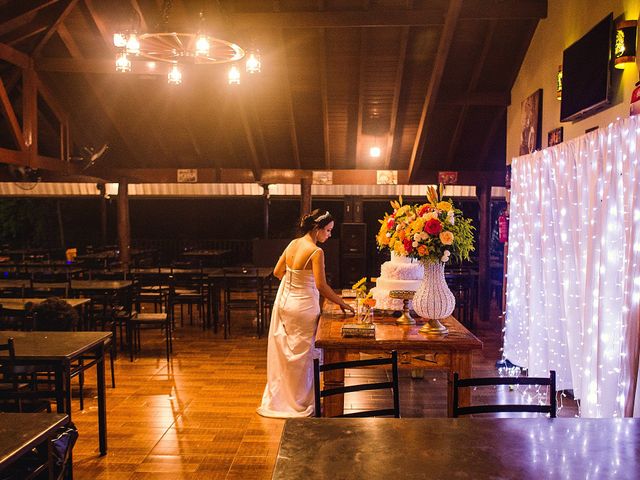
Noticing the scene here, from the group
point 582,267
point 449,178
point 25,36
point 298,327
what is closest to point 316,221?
point 298,327

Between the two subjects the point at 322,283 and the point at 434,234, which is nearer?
the point at 434,234

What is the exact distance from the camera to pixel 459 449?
6.64ft

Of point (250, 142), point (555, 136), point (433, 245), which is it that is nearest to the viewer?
point (433, 245)

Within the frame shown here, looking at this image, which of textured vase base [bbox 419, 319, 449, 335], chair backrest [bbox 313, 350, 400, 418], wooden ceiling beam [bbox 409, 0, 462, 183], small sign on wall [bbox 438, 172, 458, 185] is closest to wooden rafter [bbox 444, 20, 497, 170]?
small sign on wall [bbox 438, 172, 458, 185]

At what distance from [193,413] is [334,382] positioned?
186cm

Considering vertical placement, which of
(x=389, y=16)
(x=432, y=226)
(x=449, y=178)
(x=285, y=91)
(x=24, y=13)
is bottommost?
(x=432, y=226)

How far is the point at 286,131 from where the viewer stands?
433 inches

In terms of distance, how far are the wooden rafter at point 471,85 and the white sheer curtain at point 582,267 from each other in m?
2.36

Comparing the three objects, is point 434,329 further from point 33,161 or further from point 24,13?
point 33,161

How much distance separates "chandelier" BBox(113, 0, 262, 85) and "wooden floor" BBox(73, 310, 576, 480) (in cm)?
329

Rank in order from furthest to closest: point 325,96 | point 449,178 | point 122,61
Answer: point 449,178 < point 325,96 < point 122,61

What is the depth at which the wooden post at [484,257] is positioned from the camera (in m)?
10.1

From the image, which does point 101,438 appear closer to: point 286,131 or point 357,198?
point 286,131

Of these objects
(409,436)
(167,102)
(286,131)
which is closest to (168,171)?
(167,102)
